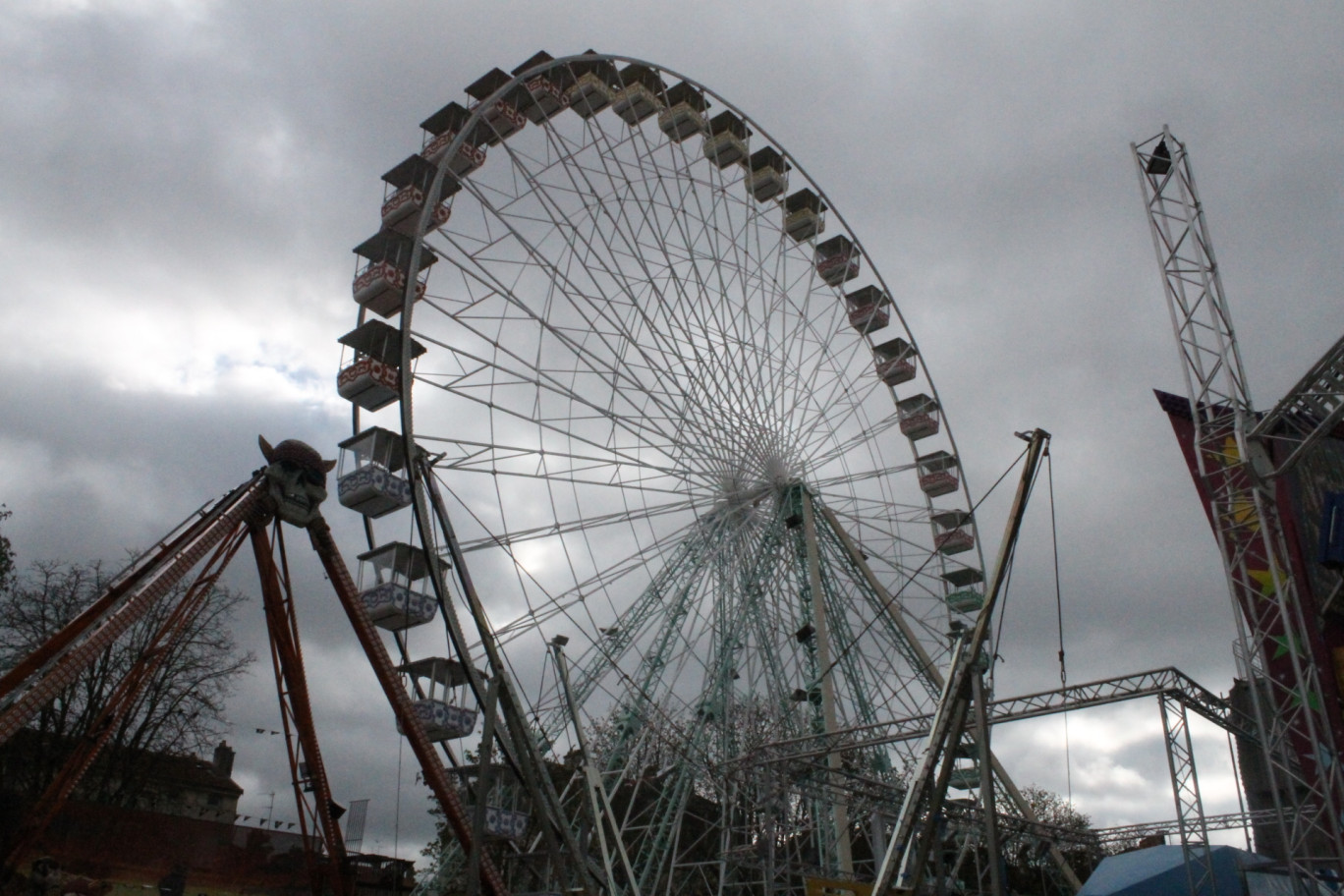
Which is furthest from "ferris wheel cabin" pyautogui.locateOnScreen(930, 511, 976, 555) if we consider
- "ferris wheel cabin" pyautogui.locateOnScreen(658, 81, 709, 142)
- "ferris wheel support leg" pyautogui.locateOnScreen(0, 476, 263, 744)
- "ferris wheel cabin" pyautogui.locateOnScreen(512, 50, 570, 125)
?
"ferris wheel support leg" pyautogui.locateOnScreen(0, 476, 263, 744)

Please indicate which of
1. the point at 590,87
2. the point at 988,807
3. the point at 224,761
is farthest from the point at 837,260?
the point at 224,761

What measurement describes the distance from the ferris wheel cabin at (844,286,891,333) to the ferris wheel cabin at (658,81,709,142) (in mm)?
5803

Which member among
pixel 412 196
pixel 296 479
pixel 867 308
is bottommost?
Answer: pixel 296 479

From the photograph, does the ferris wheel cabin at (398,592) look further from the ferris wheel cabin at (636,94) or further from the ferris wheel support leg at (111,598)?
the ferris wheel cabin at (636,94)

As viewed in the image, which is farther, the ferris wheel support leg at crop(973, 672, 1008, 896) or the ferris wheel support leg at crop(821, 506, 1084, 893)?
the ferris wheel support leg at crop(821, 506, 1084, 893)

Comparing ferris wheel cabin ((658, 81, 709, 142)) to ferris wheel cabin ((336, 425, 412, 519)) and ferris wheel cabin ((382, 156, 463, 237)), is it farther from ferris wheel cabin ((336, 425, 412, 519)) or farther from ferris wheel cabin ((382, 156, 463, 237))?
ferris wheel cabin ((336, 425, 412, 519))

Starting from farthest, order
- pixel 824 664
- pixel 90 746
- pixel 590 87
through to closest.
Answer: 1. pixel 590 87
2. pixel 824 664
3. pixel 90 746

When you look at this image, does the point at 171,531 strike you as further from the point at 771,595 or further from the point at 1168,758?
the point at 1168,758

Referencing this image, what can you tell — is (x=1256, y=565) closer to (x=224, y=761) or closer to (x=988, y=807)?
(x=988, y=807)

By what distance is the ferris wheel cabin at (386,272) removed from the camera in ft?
56.2

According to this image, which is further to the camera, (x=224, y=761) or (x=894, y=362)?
(x=224, y=761)

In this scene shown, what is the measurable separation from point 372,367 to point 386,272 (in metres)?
1.54

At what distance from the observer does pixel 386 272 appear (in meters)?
17.2

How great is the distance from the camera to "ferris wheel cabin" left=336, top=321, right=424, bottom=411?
17.1m
